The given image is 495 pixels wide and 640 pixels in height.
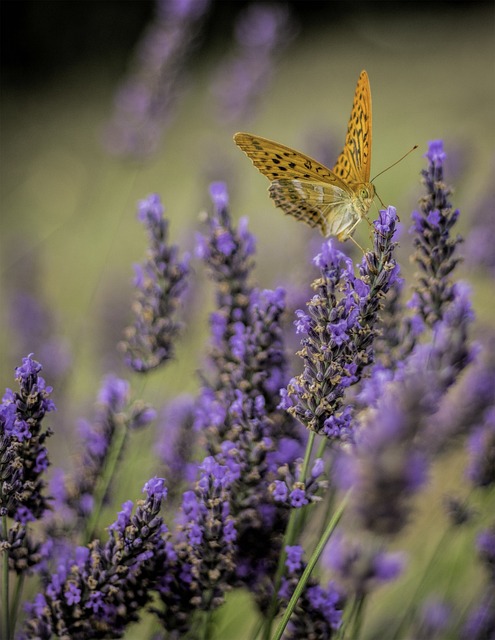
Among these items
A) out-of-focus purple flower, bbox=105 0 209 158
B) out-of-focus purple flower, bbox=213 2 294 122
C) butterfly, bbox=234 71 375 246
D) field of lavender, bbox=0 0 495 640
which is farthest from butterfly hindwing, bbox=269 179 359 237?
out-of-focus purple flower, bbox=213 2 294 122

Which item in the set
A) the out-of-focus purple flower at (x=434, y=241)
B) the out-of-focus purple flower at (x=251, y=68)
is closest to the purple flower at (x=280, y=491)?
the out-of-focus purple flower at (x=434, y=241)

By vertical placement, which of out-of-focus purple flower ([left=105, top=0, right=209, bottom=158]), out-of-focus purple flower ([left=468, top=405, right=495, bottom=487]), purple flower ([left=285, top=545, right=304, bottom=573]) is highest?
out-of-focus purple flower ([left=105, top=0, right=209, bottom=158])

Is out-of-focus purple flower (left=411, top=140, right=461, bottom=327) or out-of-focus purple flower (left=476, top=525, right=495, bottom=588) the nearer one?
out-of-focus purple flower (left=411, top=140, right=461, bottom=327)

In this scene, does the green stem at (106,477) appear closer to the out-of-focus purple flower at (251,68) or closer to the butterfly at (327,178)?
the butterfly at (327,178)

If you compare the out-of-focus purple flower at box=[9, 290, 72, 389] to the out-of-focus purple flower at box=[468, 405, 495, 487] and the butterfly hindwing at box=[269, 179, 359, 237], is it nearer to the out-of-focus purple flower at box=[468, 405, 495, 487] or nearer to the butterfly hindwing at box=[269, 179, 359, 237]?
the butterfly hindwing at box=[269, 179, 359, 237]

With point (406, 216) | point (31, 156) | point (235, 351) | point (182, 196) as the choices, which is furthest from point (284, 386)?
point (31, 156)

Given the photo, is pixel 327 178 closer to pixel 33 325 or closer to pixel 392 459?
pixel 392 459

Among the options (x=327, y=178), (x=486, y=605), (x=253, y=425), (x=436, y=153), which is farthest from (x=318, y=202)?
(x=486, y=605)
